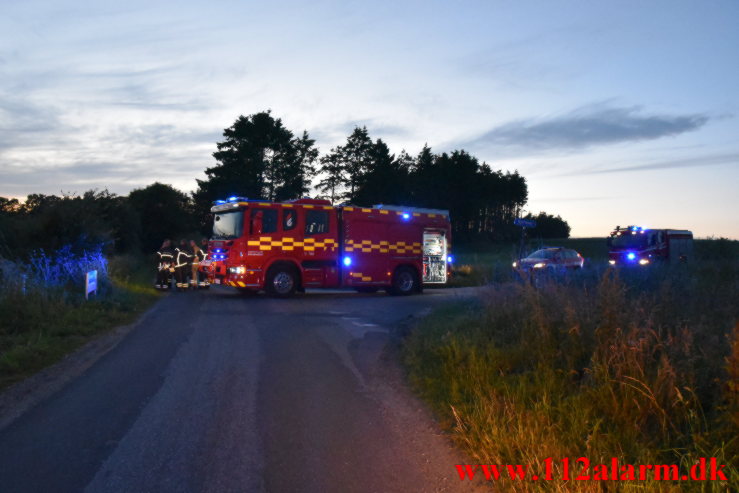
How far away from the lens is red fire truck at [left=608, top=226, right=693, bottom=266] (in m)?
31.1

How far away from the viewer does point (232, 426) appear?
20.3ft

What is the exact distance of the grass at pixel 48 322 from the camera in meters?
9.24

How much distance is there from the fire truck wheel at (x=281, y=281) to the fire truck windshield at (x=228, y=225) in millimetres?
1641

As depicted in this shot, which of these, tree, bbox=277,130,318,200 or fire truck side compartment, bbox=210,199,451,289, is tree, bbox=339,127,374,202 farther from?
fire truck side compartment, bbox=210,199,451,289

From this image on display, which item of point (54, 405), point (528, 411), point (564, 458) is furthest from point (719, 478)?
point (54, 405)

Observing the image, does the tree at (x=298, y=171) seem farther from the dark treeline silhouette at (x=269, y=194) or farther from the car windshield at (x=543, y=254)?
the car windshield at (x=543, y=254)

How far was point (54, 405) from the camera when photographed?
6.99 metres

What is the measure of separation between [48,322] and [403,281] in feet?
42.5

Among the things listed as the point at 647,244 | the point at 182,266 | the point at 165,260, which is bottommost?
the point at 182,266

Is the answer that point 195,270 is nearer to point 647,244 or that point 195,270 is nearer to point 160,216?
point 647,244
